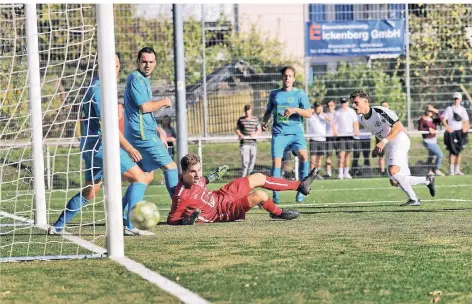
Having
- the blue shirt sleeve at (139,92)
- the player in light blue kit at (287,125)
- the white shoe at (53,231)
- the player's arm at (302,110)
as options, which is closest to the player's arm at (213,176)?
the blue shirt sleeve at (139,92)

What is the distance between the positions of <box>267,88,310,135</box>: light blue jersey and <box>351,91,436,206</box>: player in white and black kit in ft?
6.42

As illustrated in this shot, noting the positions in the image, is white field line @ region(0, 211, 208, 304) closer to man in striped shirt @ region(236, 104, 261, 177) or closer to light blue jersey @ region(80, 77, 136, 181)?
light blue jersey @ region(80, 77, 136, 181)

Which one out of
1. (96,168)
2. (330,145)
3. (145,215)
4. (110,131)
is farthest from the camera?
(330,145)

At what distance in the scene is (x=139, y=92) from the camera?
11.9 m

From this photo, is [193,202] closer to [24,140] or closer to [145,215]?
[145,215]

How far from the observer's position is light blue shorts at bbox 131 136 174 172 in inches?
478

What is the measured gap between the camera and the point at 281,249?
30.8ft

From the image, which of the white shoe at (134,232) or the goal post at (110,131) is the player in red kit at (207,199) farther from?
the goal post at (110,131)

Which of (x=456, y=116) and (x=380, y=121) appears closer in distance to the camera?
→ (x=380, y=121)

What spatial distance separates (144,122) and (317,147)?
13718 millimetres

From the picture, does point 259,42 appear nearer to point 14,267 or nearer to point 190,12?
point 190,12

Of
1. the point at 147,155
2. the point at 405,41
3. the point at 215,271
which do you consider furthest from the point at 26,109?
the point at 405,41

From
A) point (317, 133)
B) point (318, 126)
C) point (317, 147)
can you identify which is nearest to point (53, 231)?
point (317, 147)

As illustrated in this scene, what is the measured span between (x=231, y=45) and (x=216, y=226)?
14236 mm
